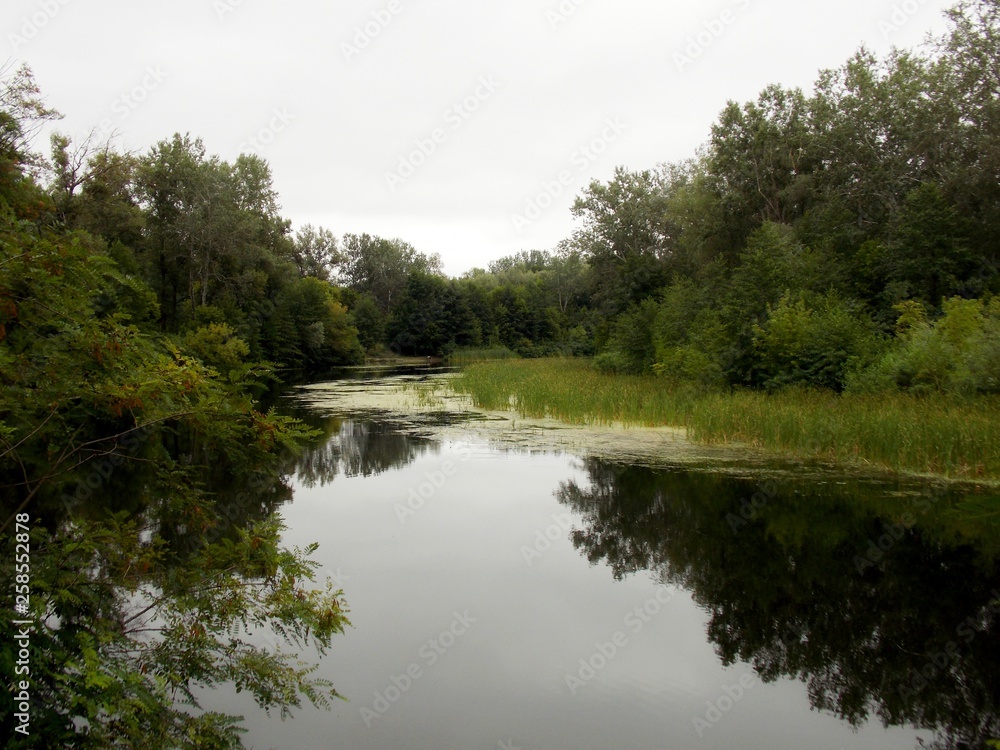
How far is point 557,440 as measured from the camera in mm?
13484

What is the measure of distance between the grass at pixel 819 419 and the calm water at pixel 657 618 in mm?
1095

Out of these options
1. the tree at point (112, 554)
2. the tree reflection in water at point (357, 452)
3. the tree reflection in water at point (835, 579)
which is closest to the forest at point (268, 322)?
the tree at point (112, 554)

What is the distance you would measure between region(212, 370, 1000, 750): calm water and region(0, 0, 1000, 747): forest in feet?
2.15

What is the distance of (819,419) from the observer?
11625 mm

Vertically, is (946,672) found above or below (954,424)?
below

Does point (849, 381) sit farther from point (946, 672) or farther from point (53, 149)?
point (53, 149)

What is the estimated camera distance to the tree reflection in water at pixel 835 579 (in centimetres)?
443

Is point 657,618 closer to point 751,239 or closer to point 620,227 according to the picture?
point 751,239

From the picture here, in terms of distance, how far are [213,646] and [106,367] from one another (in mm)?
1422

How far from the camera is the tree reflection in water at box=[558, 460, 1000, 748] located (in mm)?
4430

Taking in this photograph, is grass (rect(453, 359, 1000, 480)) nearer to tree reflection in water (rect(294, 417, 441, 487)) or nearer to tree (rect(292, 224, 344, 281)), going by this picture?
tree reflection in water (rect(294, 417, 441, 487))

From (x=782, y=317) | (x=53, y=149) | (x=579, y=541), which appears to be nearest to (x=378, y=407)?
(x=782, y=317)

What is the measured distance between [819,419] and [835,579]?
19.1ft

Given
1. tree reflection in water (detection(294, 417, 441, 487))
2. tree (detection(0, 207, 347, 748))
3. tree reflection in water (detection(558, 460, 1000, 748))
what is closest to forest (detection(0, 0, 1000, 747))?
tree (detection(0, 207, 347, 748))
